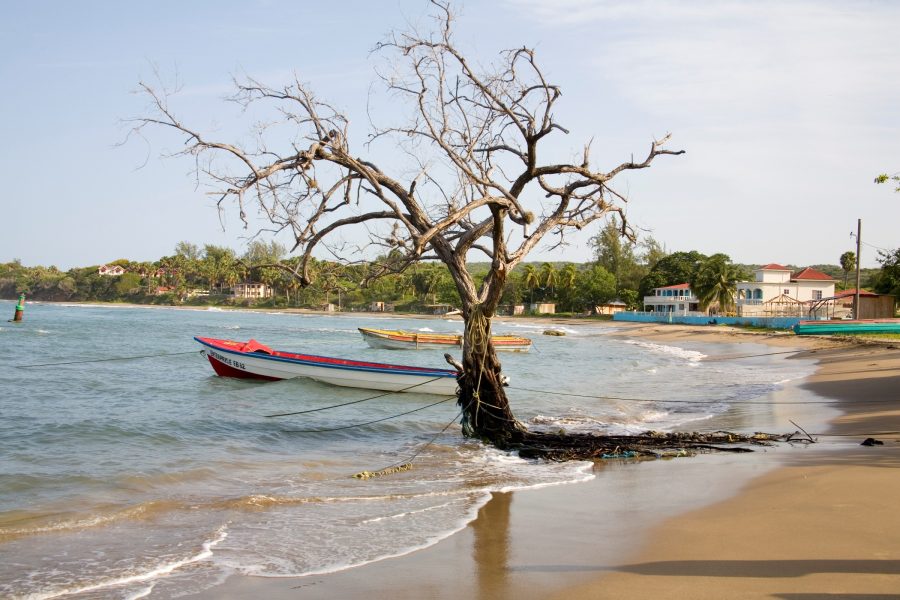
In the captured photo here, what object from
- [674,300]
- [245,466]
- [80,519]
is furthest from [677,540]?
[674,300]

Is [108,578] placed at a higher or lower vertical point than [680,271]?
lower

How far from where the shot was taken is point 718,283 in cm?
7481

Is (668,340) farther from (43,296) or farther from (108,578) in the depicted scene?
(43,296)

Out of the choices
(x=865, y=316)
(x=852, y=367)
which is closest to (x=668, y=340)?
(x=865, y=316)

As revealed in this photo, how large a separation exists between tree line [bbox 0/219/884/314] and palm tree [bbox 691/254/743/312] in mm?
100

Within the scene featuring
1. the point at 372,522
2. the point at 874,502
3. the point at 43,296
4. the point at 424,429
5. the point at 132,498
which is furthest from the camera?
the point at 43,296

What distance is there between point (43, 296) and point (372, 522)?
179 meters

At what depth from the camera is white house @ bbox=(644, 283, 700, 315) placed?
84.2m

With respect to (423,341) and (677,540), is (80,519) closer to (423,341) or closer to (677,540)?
(677,540)

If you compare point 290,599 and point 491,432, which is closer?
point 290,599

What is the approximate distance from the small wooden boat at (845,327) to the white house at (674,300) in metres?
32.5

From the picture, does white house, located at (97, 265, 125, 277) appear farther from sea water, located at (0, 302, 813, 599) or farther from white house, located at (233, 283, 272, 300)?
sea water, located at (0, 302, 813, 599)

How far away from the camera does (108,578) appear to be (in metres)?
6.38

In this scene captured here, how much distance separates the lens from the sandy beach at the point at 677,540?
18.0ft
